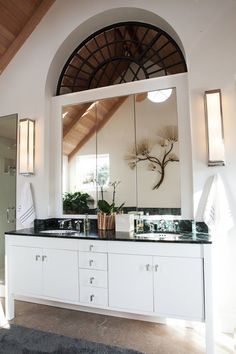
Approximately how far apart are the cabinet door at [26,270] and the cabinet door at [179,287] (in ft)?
3.94

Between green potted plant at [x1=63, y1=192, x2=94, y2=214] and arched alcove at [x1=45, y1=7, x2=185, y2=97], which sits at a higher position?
arched alcove at [x1=45, y1=7, x2=185, y2=97]

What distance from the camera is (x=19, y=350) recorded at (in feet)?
6.64

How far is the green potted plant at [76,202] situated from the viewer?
3.18m

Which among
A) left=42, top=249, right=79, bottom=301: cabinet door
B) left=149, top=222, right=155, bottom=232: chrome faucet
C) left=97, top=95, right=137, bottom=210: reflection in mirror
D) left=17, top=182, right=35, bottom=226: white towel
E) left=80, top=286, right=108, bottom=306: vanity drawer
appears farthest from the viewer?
left=17, top=182, right=35, bottom=226: white towel

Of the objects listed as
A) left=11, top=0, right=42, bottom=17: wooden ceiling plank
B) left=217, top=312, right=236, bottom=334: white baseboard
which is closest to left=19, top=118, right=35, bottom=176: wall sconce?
left=11, top=0, right=42, bottom=17: wooden ceiling plank

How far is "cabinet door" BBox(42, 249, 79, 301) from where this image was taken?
8.18 feet

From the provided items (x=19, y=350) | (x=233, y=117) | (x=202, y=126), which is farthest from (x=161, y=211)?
(x=19, y=350)

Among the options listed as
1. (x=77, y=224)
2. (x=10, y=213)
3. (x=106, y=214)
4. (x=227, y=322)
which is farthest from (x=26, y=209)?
(x=227, y=322)

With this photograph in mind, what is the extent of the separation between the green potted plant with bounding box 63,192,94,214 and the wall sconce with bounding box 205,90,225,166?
4.88 feet

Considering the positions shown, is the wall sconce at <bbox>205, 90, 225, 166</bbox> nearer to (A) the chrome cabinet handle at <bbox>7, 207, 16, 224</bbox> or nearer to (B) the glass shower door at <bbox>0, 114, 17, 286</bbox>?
(B) the glass shower door at <bbox>0, 114, 17, 286</bbox>

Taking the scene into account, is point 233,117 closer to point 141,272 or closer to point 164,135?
point 164,135

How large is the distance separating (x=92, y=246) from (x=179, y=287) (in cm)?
83

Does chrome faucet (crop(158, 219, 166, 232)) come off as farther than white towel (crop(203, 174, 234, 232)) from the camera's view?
Yes

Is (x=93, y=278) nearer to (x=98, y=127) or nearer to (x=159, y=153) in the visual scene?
(x=159, y=153)
